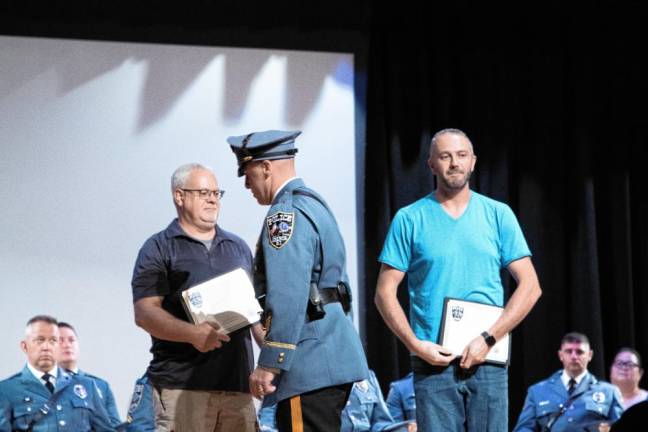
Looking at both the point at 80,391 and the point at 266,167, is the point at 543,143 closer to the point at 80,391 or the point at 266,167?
the point at 80,391

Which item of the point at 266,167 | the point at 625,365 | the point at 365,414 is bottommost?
the point at 365,414

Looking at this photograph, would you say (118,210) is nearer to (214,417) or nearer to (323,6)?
(323,6)

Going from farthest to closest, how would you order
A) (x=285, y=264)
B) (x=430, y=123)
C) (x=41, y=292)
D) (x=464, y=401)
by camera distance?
(x=430, y=123), (x=41, y=292), (x=464, y=401), (x=285, y=264)

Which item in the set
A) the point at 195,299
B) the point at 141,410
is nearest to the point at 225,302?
the point at 195,299

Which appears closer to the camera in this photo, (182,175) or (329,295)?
(329,295)

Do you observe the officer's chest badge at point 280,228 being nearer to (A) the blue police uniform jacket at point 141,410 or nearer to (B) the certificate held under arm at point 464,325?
(B) the certificate held under arm at point 464,325

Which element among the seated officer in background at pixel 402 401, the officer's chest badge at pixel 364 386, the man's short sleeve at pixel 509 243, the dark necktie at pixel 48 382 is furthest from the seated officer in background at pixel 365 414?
the man's short sleeve at pixel 509 243

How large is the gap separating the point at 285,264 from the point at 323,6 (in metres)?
3.71

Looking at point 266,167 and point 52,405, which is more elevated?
point 266,167

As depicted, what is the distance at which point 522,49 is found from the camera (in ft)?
20.1

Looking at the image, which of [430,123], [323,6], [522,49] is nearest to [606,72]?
[522,49]

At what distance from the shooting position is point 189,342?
3131mm

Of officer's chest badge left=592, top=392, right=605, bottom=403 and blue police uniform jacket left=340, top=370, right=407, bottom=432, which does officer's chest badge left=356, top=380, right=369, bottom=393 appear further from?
officer's chest badge left=592, top=392, right=605, bottom=403

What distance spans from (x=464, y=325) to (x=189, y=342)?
0.88m
